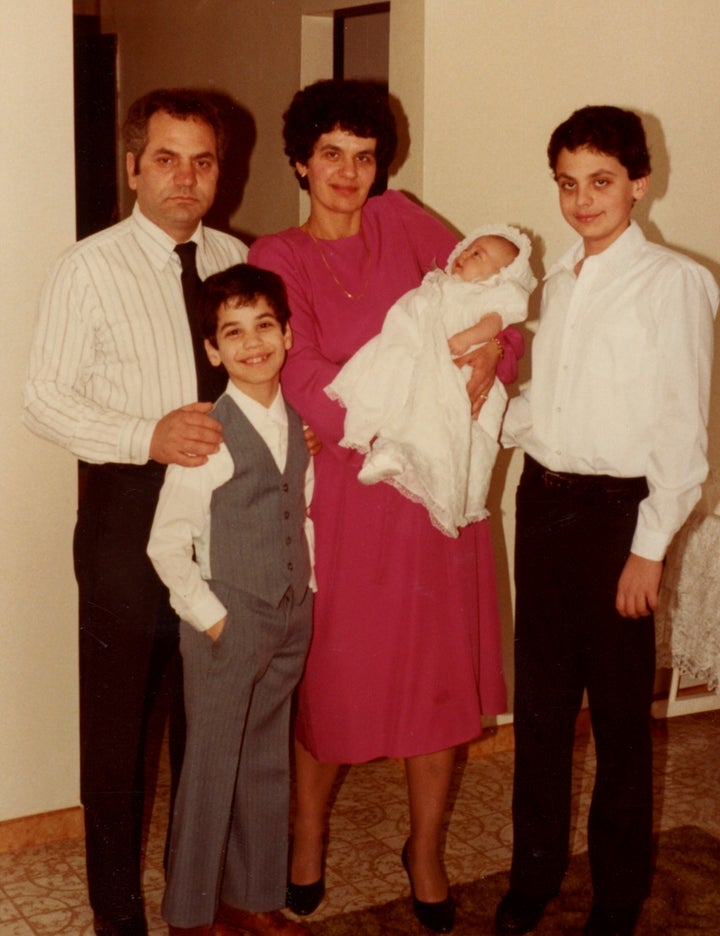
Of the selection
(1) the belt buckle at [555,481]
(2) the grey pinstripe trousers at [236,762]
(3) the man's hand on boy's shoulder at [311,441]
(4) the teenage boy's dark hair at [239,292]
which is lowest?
(2) the grey pinstripe trousers at [236,762]

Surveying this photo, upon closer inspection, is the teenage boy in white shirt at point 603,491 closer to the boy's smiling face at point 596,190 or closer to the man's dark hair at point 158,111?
the boy's smiling face at point 596,190

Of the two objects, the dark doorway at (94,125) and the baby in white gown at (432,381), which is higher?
the dark doorway at (94,125)

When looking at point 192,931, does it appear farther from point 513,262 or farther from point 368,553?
point 513,262

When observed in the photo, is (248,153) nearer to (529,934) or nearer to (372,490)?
(372,490)

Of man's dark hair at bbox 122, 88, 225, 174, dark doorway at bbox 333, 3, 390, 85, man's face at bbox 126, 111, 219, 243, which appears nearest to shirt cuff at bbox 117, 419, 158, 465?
man's face at bbox 126, 111, 219, 243

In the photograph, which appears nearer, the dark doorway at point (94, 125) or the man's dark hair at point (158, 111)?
the man's dark hair at point (158, 111)

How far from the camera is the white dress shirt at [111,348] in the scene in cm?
209

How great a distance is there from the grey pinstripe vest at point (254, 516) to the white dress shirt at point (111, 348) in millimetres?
160

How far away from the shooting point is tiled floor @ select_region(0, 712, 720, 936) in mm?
2523

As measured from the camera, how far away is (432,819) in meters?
2.36

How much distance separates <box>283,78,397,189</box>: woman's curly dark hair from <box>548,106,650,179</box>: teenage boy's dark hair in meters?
0.35

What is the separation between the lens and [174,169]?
7.09 feet

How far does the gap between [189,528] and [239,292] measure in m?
0.42

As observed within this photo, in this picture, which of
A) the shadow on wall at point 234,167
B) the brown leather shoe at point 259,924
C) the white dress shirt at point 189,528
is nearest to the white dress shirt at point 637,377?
the white dress shirt at point 189,528
